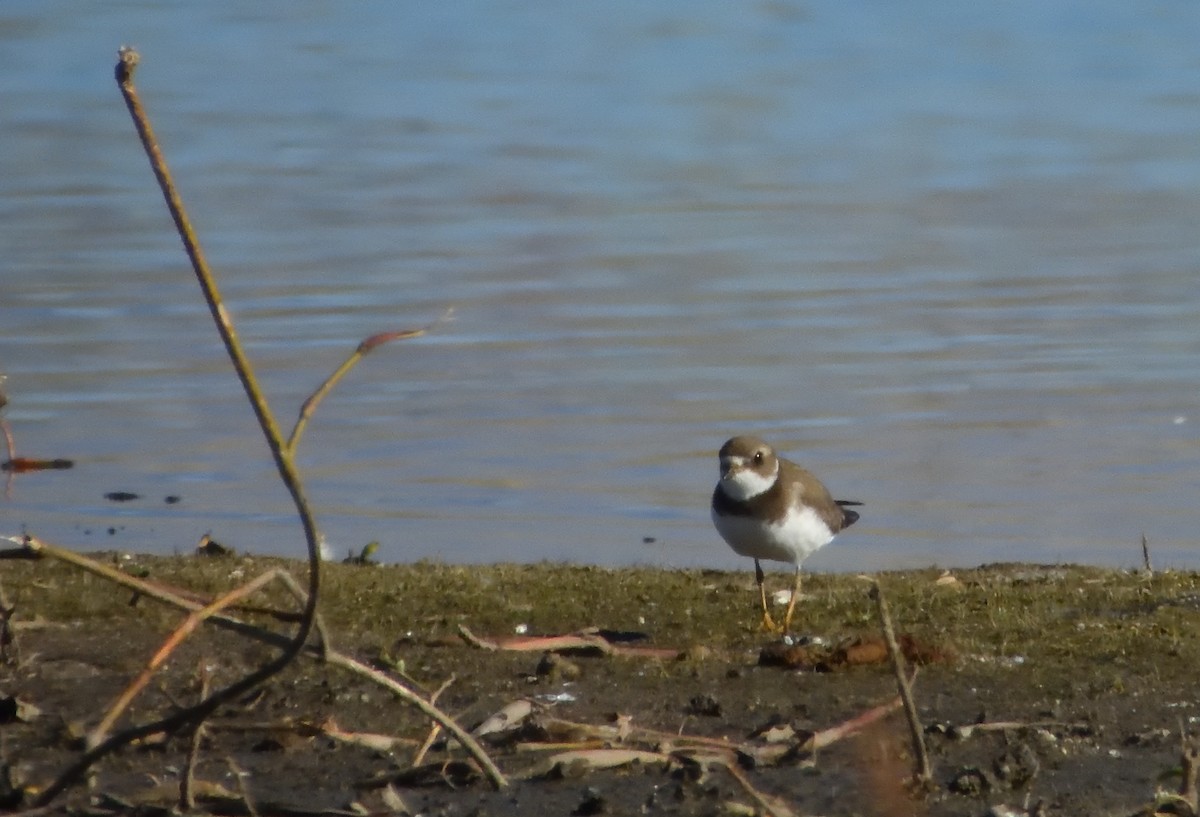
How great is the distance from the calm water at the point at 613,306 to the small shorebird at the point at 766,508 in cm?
142

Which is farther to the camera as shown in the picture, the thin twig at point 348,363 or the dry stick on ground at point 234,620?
the dry stick on ground at point 234,620

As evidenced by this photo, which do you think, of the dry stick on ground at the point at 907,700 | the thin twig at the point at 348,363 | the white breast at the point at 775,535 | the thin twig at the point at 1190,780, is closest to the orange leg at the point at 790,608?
the white breast at the point at 775,535

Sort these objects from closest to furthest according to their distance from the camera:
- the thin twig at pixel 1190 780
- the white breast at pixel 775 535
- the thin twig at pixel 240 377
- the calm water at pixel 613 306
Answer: the thin twig at pixel 240 377, the thin twig at pixel 1190 780, the white breast at pixel 775 535, the calm water at pixel 613 306

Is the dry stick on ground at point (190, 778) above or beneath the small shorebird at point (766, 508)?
above

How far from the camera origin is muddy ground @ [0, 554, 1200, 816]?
4.43m

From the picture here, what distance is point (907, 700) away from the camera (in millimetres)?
4105

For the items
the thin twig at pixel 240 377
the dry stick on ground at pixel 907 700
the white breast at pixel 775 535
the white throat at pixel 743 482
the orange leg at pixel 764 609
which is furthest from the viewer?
the white throat at pixel 743 482

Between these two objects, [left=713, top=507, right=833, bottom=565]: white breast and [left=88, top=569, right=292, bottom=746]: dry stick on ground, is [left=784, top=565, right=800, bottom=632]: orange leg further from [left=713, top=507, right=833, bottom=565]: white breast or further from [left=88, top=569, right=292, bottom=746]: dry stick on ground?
[left=88, top=569, right=292, bottom=746]: dry stick on ground

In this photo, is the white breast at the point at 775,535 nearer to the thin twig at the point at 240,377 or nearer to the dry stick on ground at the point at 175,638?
the thin twig at the point at 240,377

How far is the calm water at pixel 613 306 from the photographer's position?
9641 millimetres

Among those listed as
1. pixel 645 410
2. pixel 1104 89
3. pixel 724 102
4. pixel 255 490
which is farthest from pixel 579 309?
pixel 1104 89

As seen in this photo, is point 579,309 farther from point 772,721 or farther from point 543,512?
point 772,721

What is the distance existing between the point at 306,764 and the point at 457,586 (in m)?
2.25

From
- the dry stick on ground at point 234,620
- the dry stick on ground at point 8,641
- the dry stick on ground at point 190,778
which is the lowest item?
the dry stick on ground at point 8,641
